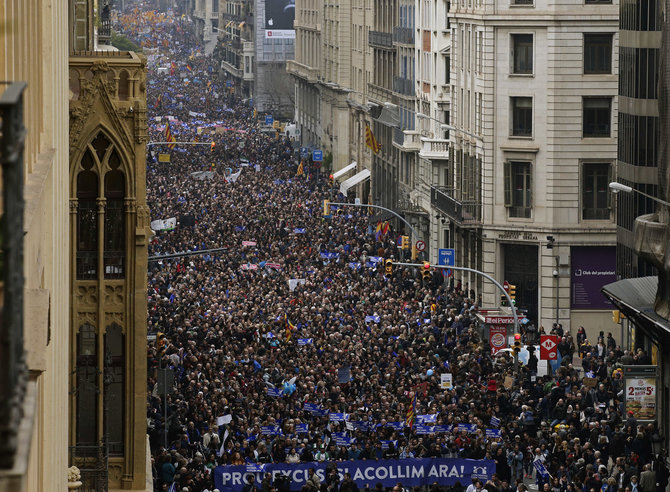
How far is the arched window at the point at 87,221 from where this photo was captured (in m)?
25.5

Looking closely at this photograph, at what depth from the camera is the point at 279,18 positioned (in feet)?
553

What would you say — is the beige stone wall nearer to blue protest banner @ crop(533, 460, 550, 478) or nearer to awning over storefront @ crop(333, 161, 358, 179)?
blue protest banner @ crop(533, 460, 550, 478)

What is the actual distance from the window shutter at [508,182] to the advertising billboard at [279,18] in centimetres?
10624

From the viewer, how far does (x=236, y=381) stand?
3925 centimetres

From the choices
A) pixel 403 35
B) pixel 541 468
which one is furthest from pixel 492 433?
pixel 403 35

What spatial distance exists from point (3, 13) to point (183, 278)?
53272 mm

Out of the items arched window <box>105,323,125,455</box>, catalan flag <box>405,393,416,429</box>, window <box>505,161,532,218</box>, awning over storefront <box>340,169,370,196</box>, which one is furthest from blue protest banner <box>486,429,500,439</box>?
awning over storefront <box>340,169,370,196</box>

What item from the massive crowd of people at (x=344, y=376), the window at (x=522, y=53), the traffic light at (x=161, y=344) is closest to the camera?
the massive crowd of people at (x=344, y=376)

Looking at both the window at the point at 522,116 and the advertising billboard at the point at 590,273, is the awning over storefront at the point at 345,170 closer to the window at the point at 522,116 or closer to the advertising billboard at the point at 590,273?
the window at the point at 522,116

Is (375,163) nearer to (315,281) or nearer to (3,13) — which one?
(315,281)

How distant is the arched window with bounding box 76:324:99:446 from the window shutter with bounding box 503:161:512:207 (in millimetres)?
38797

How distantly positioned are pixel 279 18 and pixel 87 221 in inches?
5700

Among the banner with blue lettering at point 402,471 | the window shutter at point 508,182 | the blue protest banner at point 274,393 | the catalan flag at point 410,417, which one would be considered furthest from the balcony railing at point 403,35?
the banner with blue lettering at point 402,471

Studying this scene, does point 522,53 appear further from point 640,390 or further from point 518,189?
point 640,390
